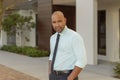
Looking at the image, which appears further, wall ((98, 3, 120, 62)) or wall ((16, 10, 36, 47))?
wall ((16, 10, 36, 47))

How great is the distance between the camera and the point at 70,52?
4.13 meters

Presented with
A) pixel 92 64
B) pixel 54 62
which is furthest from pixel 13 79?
pixel 54 62

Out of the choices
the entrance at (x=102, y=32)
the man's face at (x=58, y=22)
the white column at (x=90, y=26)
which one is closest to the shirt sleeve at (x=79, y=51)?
the man's face at (x=58, y=22)

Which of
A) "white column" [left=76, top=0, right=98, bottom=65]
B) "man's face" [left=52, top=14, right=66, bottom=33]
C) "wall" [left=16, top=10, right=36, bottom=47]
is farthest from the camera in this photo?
"wall" [left=16, top=10, right=36, bottom=47]

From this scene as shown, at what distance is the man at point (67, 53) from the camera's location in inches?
159

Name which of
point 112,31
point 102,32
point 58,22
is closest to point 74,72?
point 58,22

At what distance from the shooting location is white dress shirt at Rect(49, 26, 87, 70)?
404 cm

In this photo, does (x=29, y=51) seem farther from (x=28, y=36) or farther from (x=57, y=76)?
(x=57, y=76)

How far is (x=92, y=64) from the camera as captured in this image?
1340cm

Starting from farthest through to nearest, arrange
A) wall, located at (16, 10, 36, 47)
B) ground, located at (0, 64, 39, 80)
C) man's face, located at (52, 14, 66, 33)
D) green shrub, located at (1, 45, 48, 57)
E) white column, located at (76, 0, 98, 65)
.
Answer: wall, located at (16, 10, 36, 47), green shrub, located at (1, 45, 48, 57), white column, located at (76, 0, 98, 65), ground, located at (0, 64, 39, 80), man's face, located at (52, 14, 66, 33)

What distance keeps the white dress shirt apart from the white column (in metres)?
9.28

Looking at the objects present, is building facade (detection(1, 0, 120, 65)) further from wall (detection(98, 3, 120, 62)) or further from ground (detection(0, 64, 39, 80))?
ground (detection(0, 64, 39, 80))

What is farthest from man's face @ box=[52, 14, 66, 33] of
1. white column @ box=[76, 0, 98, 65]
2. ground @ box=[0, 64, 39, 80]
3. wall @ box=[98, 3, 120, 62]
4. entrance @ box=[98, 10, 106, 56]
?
entrance @ box=[98, 10, 106, 56]

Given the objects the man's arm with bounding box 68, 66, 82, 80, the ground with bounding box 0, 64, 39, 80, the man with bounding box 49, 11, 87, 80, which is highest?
the man with bounding box 49, 11, 87, 80
